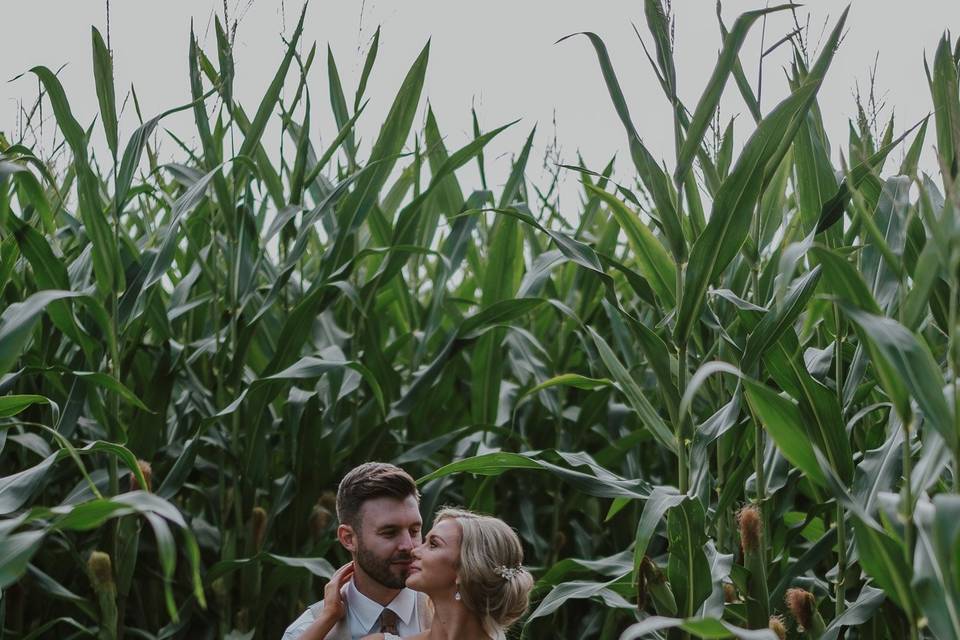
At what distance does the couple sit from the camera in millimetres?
1690

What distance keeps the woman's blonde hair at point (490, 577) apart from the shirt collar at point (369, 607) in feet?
0.78

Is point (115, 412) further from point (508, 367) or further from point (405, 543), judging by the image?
point (508, 367)

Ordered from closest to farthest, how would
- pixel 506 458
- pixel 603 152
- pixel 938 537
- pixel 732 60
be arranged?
pixel 938 537 → pixel 732 60 → pixel 506 458 → pixel 603 152

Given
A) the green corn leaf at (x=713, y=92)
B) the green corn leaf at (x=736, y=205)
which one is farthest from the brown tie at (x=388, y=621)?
the green corn leaf at (x=713, y=92)

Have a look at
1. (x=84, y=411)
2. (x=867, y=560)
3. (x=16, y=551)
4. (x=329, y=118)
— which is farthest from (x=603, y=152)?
(x=16, y=551)

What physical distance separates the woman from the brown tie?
168 millimetres

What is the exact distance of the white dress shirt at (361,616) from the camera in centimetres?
186

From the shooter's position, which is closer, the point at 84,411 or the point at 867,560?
the point at 867,560

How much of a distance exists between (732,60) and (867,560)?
69 centimetres

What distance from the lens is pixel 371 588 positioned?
74.0 inches

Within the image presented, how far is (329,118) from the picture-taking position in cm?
256

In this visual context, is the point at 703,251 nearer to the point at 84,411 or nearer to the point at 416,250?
the point at 416,250

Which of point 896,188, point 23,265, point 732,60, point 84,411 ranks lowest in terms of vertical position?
point 84,411

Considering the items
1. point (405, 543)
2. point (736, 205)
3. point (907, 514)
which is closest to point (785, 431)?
point (907, 514)
